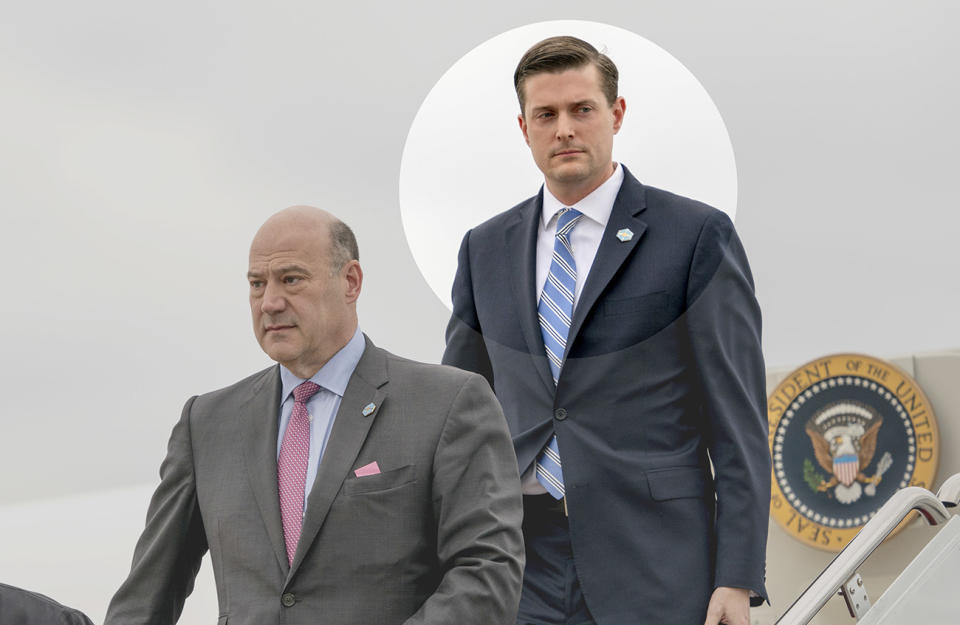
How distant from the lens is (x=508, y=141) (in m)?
2.53

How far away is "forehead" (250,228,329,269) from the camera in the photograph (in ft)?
6.84

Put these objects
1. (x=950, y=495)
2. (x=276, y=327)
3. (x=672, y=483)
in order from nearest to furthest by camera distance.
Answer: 1. (x=276, y=327)
2. (x=672, y=483)
3. (x=950, y=495)

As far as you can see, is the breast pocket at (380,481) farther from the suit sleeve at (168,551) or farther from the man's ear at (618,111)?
the man's ear at (618,111)

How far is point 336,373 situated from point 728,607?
29.0 inches

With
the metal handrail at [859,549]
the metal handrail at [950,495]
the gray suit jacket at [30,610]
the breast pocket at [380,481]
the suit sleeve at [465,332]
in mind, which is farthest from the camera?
the metal handrail at [950,495]

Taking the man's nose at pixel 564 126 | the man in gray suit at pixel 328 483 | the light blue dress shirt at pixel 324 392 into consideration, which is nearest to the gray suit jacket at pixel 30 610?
the man in gray suit at pixel 328 483

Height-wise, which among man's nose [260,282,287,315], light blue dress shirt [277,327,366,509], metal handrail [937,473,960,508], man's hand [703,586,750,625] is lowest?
metal handrail [937,473,960,508]

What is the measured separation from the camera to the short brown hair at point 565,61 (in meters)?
2.39

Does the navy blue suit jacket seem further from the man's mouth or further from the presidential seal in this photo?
the presidential seal

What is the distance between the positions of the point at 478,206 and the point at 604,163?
291 millimetres

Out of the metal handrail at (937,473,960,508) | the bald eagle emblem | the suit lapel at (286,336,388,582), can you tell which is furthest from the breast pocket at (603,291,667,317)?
the bald eagle emblem

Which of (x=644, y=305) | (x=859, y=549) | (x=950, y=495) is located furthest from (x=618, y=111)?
(x=950, y=495)

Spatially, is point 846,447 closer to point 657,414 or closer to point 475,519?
point 657,414

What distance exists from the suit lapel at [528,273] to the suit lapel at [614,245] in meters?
0.06
